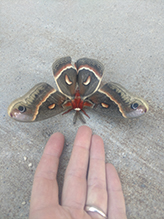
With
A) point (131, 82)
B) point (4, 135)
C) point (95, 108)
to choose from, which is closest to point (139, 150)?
point (95, 108)

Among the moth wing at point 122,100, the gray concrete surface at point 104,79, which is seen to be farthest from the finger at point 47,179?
the moth wing at point 122,100

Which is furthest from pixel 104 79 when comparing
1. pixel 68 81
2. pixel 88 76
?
pixel 68 81

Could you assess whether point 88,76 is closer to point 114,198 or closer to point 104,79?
point 104,79

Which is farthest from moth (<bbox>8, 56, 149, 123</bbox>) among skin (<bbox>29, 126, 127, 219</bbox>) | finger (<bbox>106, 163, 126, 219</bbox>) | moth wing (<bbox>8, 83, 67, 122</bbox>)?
finger (<bbox>106, 163, 126, 219</bbox>)

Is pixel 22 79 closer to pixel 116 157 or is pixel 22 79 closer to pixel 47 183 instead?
pixel 47 183

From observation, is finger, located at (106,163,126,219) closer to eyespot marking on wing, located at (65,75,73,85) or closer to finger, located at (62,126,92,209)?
finger, located at (62,126,92,209)

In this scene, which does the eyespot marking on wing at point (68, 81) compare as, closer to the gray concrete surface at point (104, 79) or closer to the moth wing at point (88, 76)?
the moth wing at point (88, 76)
